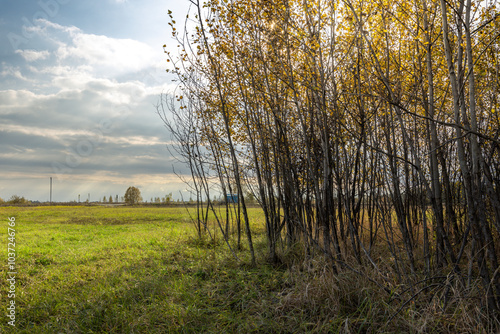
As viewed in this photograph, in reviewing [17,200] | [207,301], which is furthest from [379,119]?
[17,200]

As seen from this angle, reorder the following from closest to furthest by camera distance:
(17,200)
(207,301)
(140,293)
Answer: (207,301), (140,293), (17,200)

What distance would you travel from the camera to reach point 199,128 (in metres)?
6.80

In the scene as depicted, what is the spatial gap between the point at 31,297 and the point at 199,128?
13.8ft

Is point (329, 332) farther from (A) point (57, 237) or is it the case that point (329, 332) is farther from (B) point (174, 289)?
(A) point (57, 237)

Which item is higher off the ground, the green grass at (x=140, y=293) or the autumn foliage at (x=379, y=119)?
the autumn foliage at (x=379, y=119)

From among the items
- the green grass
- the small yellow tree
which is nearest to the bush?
the small yellow tree

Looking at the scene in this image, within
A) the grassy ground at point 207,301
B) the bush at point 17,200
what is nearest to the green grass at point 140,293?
the grassy ground at point 207,301

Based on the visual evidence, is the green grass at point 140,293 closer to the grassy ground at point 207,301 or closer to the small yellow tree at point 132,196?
the grassy ground at point 207,301

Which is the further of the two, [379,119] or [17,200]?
[17,200]

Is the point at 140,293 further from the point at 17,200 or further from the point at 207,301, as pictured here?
the point at 17,200

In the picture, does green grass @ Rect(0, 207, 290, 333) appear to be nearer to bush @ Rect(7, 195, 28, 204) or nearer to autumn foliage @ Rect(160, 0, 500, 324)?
autumn foliage @ Rect(160, 0, 500, 324)

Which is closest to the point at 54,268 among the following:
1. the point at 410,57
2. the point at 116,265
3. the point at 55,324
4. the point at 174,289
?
the point at 116,265

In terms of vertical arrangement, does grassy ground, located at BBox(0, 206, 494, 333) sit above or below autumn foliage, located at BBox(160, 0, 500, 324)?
below

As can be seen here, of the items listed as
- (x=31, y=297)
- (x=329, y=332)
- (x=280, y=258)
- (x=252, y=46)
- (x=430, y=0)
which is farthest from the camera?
(x=280, y=258)
